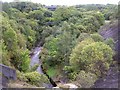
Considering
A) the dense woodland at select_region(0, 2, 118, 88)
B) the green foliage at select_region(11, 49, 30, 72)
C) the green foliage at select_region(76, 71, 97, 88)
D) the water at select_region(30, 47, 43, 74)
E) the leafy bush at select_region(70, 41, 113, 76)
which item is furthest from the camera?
the water at select_region(30, 47, 43, 74)

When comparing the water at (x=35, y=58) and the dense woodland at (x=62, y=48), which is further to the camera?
the water at (x=35, y=58)

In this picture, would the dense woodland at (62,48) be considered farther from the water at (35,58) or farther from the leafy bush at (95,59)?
the water at (35,58)

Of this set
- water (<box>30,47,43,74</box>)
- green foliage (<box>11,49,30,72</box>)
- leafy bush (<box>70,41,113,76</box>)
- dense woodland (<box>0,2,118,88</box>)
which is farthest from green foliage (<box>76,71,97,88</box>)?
water (<box>30,47,43,74</box>)

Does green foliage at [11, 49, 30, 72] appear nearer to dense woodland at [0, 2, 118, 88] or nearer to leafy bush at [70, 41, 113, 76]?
dense woodland at [0, 2, 118, 88]

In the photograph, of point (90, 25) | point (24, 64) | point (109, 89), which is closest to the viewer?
point (109, 89)

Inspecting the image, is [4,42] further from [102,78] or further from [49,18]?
[49,18]

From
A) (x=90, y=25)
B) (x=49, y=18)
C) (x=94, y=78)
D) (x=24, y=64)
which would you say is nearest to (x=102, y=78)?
(x=94, y=78)

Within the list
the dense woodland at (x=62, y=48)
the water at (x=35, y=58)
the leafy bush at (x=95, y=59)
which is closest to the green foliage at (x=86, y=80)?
the dense woodland at (x=62, y=48)

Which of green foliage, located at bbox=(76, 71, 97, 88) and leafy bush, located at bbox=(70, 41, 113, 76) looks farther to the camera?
leafy bush, located at bbox=(70, 41, 113, 76)
